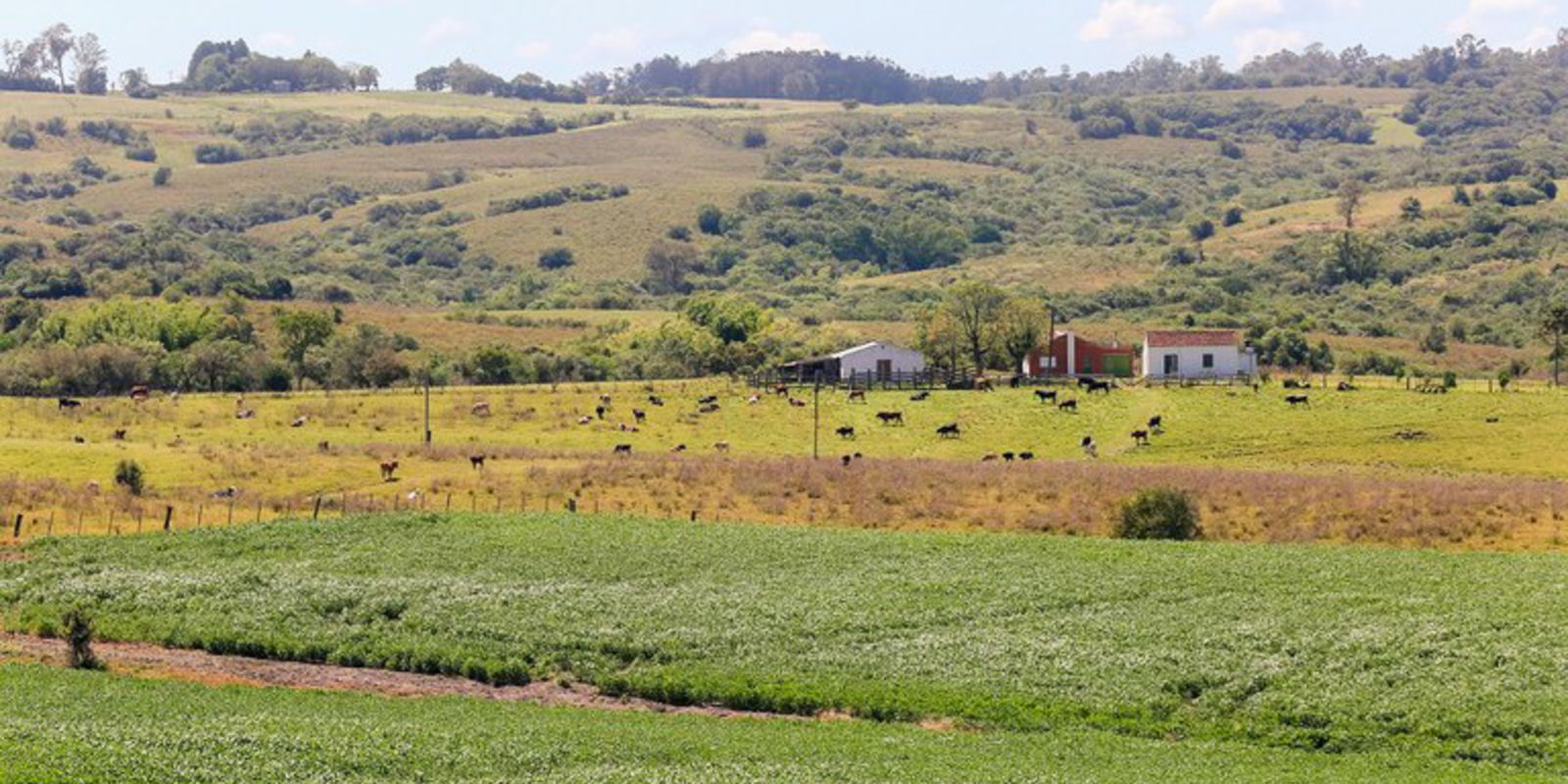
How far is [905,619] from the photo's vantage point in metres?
43.8

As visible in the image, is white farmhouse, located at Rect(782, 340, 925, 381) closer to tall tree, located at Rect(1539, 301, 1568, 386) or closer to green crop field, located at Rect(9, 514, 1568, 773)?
tall tree, located at Rect(1539, 301, 1568, 386)

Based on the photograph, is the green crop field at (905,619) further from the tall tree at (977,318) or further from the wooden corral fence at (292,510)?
the tall tree at (977,318)

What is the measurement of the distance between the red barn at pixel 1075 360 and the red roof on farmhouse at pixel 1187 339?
10.6 ft

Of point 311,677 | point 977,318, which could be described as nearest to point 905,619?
point 311,677

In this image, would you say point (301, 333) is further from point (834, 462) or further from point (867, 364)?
point (834, 462)

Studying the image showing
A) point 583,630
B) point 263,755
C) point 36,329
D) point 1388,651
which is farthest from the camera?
point 36,329

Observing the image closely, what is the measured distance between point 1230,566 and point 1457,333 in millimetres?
103753

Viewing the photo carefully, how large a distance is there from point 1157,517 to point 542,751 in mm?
30105

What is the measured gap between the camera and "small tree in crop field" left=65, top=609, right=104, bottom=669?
40.0 metres

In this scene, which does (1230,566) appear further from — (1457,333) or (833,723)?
(1457,333)

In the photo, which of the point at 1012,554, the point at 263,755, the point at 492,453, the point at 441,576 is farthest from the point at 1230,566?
the point at 492,453

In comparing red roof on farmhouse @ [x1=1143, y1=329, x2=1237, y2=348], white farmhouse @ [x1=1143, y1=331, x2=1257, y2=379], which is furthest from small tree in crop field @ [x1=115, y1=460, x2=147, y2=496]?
red roof on farmhouse @ [x1=1143, y1=329, x2=1237, y2=348]

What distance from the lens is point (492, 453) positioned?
256 ft

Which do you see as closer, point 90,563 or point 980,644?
point 980,644
